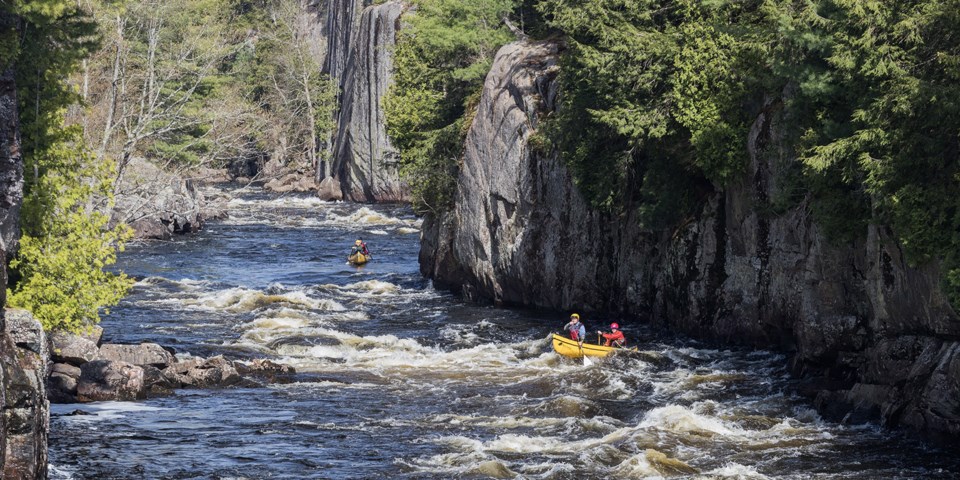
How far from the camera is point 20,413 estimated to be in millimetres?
21266

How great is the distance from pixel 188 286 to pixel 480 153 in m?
14.1

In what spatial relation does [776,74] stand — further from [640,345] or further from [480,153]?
[480,153]

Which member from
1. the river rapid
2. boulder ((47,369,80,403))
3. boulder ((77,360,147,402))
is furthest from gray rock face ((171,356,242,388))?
boulder ((47,369,80,403))

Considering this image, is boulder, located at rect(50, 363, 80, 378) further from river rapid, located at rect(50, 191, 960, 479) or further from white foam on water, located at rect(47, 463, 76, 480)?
white foam on water, located at rect(47, 463, 76, 480)

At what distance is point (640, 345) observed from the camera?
122 ft

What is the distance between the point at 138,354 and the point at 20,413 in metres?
12.1

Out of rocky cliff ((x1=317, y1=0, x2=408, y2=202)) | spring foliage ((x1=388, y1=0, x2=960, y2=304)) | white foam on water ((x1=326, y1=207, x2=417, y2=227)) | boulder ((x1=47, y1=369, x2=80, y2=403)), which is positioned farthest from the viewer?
rocky cliff ((x1=317, y1=0, x2=408, y2=202))

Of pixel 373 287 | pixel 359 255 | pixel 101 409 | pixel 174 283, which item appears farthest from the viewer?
pixel 359 255

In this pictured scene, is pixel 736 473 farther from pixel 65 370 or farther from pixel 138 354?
pixel 138 354

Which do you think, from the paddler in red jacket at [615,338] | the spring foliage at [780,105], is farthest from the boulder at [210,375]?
the spring foliage at [780,105]

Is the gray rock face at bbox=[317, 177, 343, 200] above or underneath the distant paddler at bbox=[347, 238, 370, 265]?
above

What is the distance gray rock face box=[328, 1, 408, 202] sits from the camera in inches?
3760

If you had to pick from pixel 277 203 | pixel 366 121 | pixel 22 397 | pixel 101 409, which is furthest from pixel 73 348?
pixel 366 121

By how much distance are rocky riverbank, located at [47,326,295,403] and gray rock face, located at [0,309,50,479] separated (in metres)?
8.20
